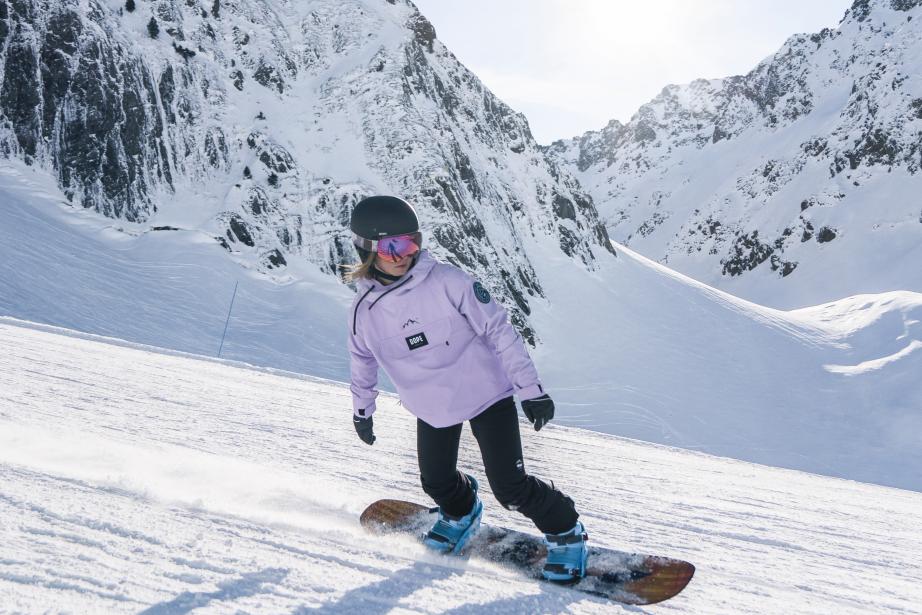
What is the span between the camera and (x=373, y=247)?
3.00 meters

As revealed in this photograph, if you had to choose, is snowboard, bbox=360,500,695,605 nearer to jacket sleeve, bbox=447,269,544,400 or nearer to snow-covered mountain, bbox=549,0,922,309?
jacket sleeve, bbox=447,269,544,400

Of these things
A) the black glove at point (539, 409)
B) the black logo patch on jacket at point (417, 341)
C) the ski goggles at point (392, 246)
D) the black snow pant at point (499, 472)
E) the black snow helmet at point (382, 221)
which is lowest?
the black snow pant at point (499, 472)

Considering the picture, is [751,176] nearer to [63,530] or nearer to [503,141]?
[503,141]

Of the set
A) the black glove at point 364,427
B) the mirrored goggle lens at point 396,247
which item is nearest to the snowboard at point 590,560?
the black glove at point 364,427

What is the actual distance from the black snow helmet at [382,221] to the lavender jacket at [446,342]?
17 cm

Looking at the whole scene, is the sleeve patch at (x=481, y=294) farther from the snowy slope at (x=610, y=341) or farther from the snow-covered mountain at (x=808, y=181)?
the snow-covered mountain at (x=808, y=181)

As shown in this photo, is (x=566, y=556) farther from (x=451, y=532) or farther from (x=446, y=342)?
(x=446, y=342)

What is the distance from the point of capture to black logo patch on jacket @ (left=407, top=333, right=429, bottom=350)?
301cm

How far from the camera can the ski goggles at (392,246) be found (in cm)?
298

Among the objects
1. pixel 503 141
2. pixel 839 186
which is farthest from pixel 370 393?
pixel 839 186

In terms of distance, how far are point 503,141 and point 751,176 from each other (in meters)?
76.0

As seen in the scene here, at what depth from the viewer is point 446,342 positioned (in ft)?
9.83

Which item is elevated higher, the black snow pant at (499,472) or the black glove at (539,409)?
the black glove at (539,409)

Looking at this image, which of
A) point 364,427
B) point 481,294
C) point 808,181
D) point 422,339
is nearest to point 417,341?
point 422,339
